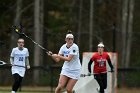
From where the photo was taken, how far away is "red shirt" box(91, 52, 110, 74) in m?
22.8

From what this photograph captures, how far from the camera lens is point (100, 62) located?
2291 cm

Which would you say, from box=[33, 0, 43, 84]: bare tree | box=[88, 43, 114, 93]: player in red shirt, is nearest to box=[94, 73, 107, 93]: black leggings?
box=[88, 43, 114, 93]: player in red shirt

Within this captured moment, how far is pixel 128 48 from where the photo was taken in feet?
126

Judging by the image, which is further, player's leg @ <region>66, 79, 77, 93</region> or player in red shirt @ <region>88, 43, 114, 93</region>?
player in red shirt @ <region>88, 43, 114, 93</region>

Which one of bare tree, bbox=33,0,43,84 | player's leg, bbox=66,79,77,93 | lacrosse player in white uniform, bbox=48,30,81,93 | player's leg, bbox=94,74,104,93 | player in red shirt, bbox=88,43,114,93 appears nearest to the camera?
lacrosse player in white uniform, bbox=48,30,81,93

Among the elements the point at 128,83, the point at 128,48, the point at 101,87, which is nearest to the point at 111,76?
the point at 101,87

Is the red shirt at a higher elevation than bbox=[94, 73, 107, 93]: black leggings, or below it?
higher

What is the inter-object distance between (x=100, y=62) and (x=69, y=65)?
4773 millimetres

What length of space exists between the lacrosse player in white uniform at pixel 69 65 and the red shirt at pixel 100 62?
4.50 m

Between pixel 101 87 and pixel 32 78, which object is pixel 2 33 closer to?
pixel 32 78

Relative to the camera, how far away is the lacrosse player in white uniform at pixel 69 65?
17969mm

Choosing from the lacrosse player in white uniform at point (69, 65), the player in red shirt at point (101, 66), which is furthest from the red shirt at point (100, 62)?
the lacrosse player in white uniform at point (69, 65)

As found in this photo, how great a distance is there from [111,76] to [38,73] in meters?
8.12

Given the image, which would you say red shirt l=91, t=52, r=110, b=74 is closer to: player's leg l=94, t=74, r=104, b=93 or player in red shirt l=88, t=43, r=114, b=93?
player in red shirt l=88, t=43, r=114, b=93
